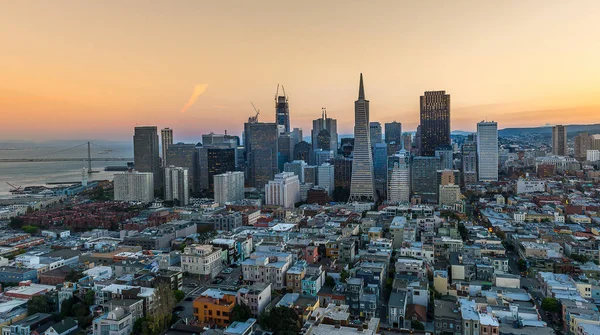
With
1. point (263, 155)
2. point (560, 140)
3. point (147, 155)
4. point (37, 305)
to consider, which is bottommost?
point (37, 305)

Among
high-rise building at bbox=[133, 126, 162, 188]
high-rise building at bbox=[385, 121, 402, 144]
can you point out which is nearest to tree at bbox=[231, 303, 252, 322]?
high-rise building at bbox=[133, 126, 162, 188]

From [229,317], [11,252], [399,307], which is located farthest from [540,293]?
[11,252]

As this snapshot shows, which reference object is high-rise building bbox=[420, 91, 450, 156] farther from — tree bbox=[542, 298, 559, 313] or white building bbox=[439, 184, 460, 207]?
tree bbox=[542, 298, 559, 313]

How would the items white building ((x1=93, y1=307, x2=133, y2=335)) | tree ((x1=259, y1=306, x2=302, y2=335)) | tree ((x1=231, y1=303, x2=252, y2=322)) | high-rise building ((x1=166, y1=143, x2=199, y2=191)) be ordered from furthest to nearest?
high-rise building ((x1=166, y1=143, x2=199, y2=191)) < tree ((x1=231, y1=303, x2=252, y2=322)) < white building ((x1=93, y1=307, x2=133, y2=335)) < tree ((x1=259, y1=306, x2=302, y2=335))

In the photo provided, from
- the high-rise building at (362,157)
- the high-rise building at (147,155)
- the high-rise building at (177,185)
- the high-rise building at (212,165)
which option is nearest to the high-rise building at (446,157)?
the high-rise building at (362,157)

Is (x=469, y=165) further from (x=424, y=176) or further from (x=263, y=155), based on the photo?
(x=263, y=155)

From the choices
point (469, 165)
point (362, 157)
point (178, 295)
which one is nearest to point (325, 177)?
point (362, 157)
